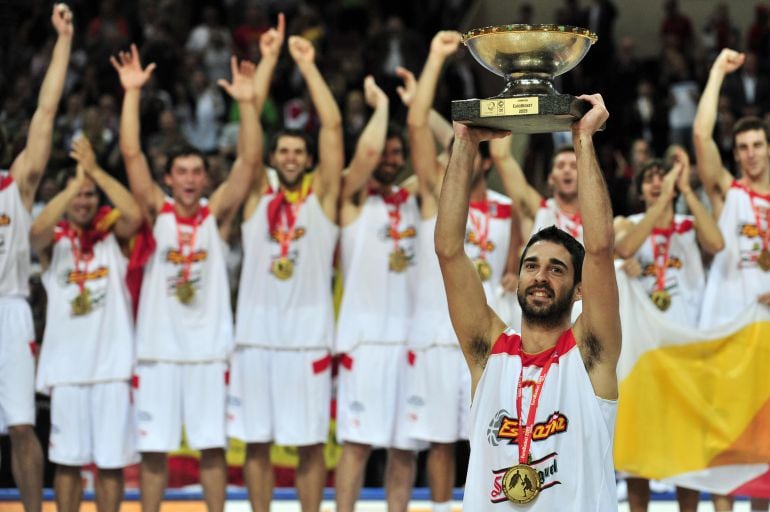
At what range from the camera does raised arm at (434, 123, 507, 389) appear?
5160 millimetres

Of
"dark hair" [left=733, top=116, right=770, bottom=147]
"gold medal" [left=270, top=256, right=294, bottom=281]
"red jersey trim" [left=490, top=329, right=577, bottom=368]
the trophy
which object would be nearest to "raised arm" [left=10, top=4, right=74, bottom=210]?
"gold medal" [left=270, top=256, right=294, bottom=281]

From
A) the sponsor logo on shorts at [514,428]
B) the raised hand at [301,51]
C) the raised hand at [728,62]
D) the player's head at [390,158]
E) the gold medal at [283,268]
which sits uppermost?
the raised hand at [301,51]

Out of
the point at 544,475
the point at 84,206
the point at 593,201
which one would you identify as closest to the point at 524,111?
the point at 593,201

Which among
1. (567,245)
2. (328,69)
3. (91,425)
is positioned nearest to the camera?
(567,245)

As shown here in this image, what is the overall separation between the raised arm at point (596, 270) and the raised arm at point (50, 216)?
4.12 metres

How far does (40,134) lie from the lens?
321 inches

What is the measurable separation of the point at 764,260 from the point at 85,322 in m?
4.44

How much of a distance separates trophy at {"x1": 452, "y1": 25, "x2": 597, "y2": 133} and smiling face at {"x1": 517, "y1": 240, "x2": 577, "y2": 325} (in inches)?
20.0

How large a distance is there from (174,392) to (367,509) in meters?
1.87

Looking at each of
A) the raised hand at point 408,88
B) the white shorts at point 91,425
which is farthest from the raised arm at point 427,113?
the white shorts at point 91,425

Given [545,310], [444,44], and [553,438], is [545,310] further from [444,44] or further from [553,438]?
[444,44]

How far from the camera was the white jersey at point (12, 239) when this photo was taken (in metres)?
8.08

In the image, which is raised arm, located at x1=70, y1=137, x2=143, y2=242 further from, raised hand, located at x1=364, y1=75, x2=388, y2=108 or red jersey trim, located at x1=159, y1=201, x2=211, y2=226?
raised hand, located at x1=364, y1=75, x2=388, y2=108

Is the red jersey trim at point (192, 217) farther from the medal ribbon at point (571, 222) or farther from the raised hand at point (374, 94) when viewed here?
the medal ribbon at point (571, 222)
